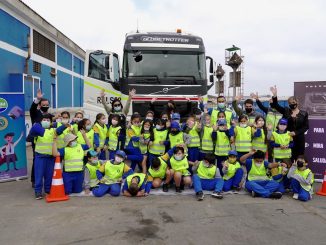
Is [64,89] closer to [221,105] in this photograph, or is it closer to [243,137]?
[221,105]

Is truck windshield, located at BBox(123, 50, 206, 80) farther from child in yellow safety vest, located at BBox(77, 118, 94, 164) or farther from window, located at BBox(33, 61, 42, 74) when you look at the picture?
window, located at BBox(33, 61, 42, 74)

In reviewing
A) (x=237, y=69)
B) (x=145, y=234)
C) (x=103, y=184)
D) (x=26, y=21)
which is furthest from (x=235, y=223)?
(x=237, y=69)

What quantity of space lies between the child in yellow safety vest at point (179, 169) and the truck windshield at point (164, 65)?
9.73 ft

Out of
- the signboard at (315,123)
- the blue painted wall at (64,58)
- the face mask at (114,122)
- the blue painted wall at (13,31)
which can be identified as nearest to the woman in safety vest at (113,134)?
the face mask at (114,122)

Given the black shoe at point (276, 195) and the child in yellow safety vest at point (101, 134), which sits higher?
the child in yellow safety vest at point (101, 134)

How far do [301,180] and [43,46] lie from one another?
1663 centimetres

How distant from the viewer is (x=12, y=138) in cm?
752

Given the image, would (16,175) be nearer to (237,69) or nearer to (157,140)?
(157,140)

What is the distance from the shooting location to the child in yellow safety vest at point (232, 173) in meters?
6.68

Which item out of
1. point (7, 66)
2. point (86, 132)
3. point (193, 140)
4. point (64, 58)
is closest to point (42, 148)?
point (86, 132)

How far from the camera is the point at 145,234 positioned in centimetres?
442

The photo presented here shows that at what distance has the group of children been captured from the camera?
6.30 m

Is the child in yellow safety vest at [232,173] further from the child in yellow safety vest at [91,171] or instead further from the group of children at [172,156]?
the child in yellow safety vest at [91,171]

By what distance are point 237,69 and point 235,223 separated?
4061 cm
